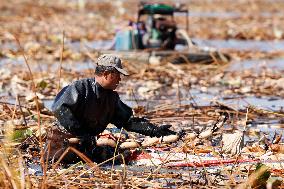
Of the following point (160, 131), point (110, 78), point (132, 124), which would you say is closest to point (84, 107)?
point (110, 78)

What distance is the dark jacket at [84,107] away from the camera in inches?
215

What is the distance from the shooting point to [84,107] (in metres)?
5.57

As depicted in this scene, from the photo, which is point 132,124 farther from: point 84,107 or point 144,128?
point 84,107

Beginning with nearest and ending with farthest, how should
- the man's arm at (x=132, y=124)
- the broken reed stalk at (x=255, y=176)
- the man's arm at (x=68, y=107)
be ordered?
the broken reed stalk at (x=255, y=176), the man's arm at (x=68, y=107), the man's arm at (x=132, y=124)

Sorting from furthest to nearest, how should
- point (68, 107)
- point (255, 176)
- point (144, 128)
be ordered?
point (144, 128) < point (68, 107) < point (255, 176)

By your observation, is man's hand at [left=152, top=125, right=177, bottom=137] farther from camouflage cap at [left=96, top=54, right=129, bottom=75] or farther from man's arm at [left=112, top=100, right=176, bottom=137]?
camouflage cap at [left=96, top=54, right=129, bottom=75]

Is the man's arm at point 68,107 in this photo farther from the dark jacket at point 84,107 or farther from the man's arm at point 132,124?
the man's arm at point 132,124

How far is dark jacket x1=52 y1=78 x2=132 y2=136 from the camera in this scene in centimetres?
547

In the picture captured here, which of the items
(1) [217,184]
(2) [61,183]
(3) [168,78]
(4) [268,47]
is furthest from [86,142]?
(4) [268,47]

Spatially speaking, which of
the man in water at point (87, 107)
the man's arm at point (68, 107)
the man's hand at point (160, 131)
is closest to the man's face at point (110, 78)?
the man in water at point (87, 107)

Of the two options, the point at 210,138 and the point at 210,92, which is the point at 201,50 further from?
the point at 210,138

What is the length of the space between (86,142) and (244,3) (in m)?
35.6

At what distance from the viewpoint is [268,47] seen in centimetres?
1872

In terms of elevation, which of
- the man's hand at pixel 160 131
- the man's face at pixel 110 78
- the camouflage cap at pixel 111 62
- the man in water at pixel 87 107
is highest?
the camouflage cap at pixel 111 62
